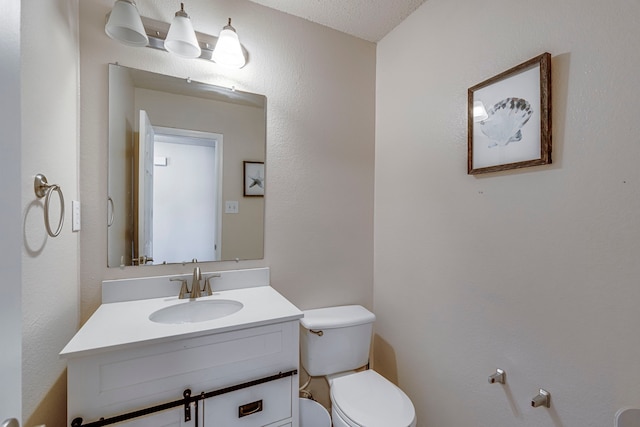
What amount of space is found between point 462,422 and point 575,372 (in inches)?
23.7

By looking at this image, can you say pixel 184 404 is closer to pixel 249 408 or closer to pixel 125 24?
pixel 249 408

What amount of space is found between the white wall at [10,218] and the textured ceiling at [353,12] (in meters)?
1.39

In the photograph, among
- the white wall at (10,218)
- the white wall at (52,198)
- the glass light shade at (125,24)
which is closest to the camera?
the white wall at (10,218)

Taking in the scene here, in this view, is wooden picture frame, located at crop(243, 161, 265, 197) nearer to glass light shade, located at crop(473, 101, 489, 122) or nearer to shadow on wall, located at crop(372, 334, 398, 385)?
glass light shade, located at crop(473, 101, 489, 122)

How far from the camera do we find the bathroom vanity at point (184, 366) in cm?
90

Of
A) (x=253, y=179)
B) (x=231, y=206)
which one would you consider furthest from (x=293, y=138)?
(x=231, y=206)

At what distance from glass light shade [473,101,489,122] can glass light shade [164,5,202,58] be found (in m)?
Answer: 1.28

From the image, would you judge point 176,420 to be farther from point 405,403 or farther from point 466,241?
point 466,241

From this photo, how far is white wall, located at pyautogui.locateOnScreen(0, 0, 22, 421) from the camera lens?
425 millimetres

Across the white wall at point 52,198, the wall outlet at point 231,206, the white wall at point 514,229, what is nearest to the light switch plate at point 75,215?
the white wall at point 52,198

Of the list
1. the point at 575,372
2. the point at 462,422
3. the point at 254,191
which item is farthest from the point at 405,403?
the point at 254,191

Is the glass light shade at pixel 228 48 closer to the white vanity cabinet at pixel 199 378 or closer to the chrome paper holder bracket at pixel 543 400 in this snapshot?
the white vanity cabinet at pixel 199 378

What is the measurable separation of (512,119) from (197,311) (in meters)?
1.57

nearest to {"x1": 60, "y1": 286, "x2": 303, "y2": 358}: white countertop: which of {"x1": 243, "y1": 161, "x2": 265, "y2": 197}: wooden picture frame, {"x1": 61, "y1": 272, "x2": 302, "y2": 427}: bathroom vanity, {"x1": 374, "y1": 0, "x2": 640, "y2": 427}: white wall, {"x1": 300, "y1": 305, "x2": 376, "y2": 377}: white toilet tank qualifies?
{"x1": 61, "y1": 272, "x2": 302, "y2": 427}: bathroom vanity
